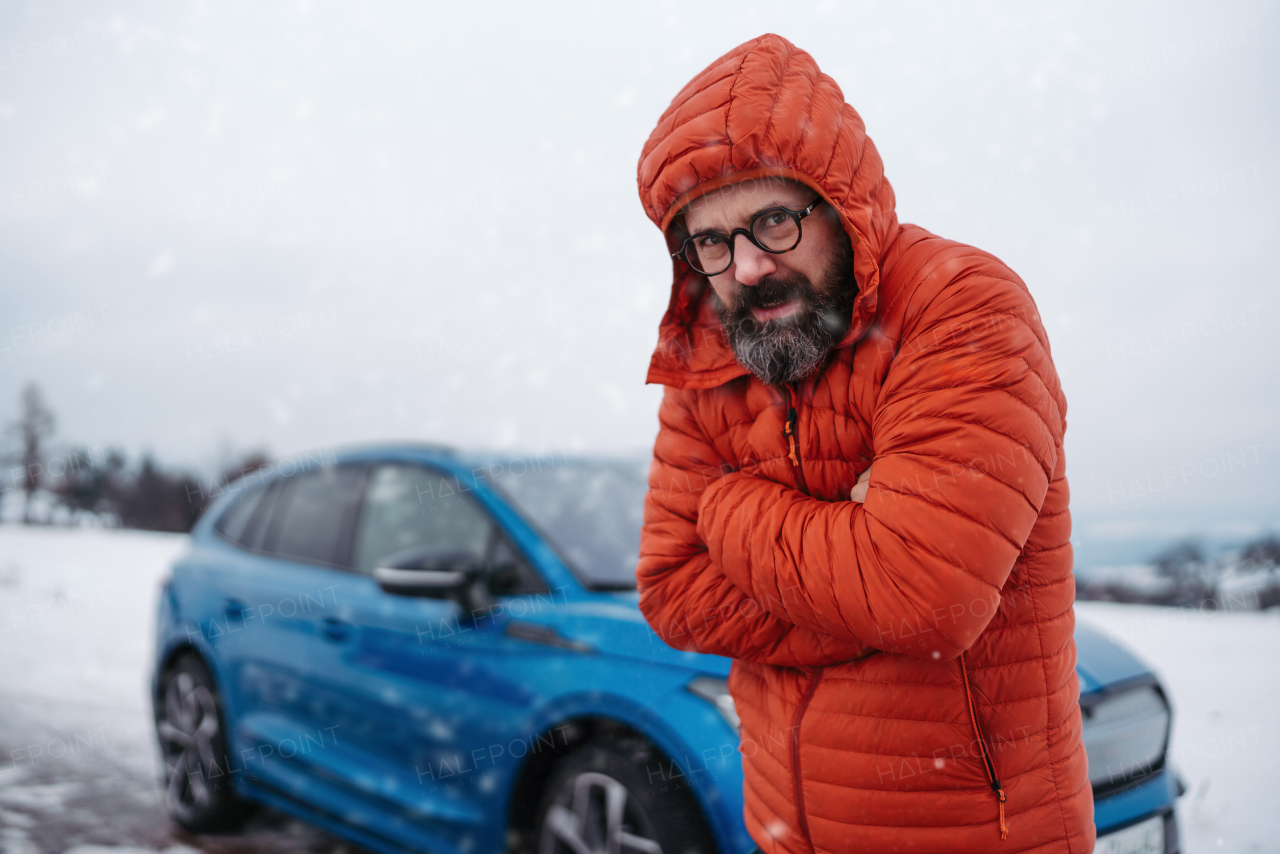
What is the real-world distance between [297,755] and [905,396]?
3.11 m

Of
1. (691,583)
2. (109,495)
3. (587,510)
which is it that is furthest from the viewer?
(109,495)

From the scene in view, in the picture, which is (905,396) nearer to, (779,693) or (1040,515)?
(1040,515)

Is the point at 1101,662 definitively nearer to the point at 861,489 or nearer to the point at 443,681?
the point at 861,489

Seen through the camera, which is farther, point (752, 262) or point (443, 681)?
point (443, 681)

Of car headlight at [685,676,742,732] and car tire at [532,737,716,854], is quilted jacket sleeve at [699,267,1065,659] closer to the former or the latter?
car headlight at [685,676,742,732]

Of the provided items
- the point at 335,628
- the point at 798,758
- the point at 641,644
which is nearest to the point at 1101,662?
the point at 641,644

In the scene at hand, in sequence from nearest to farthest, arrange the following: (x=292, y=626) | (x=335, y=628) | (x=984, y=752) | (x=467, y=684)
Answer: (x=984, y=752) < (x=467, y=684) < (x=335, y=628) < (x=292, y=626)

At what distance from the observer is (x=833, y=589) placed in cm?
117

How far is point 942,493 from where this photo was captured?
111 centimetres

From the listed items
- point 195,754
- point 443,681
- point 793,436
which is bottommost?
point 195,754

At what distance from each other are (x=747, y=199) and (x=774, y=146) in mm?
99

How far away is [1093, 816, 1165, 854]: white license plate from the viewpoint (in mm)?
2188

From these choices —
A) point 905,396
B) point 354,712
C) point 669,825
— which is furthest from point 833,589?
point 354,712

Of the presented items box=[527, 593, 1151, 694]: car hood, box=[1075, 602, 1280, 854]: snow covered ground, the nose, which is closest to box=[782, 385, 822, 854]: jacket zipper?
the nose
